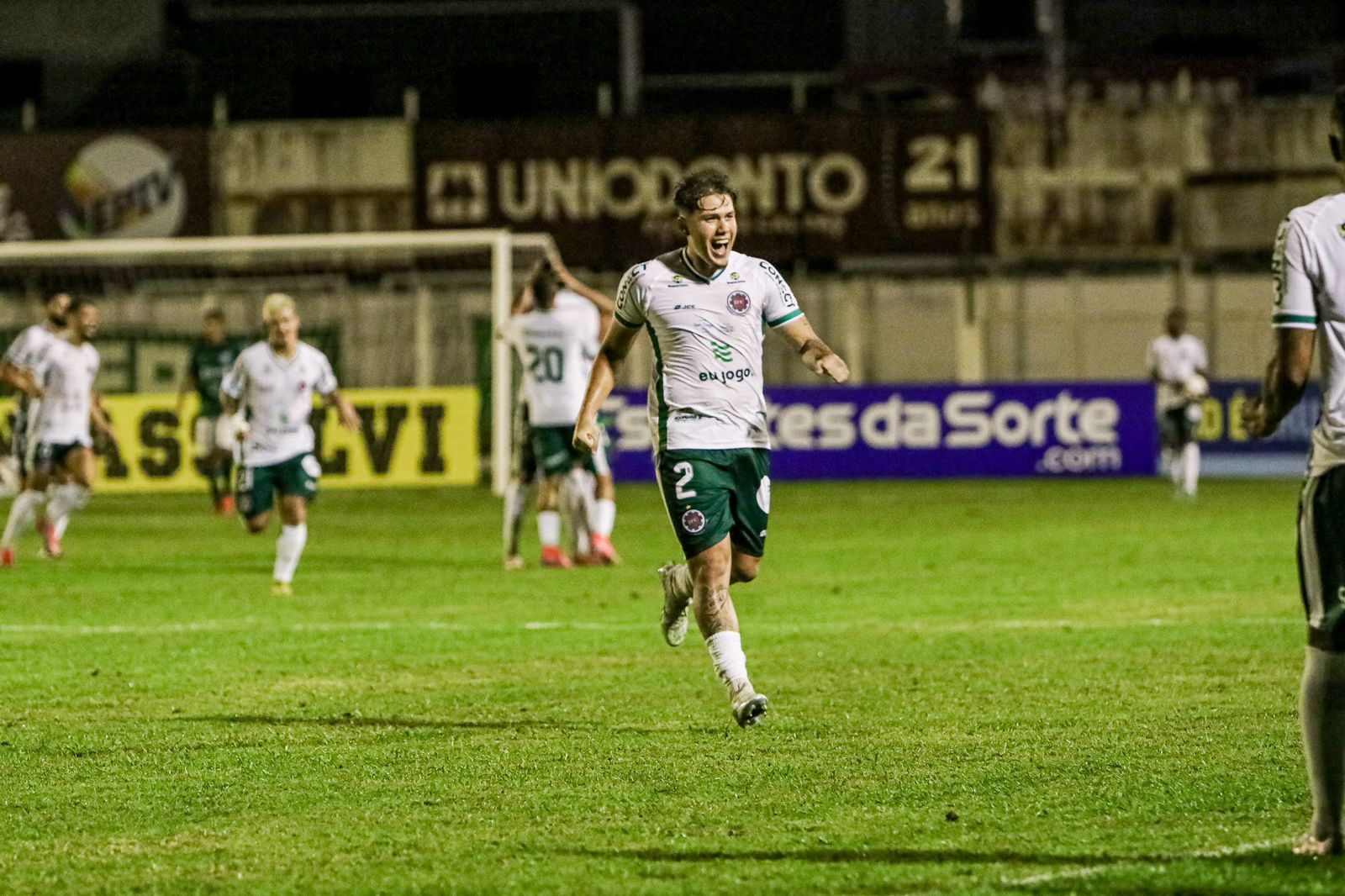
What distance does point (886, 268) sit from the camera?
37.9 meters

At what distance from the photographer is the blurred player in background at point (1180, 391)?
2591 cm

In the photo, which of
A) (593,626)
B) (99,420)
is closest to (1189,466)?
(99,420)

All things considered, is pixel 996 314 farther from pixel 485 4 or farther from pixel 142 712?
pixel 142 712

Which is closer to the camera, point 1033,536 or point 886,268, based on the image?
point 1033,536

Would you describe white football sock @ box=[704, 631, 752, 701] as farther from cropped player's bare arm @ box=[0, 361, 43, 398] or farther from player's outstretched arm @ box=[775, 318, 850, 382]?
cropped player's bare arm @ box=[0, 361, 43, 398]

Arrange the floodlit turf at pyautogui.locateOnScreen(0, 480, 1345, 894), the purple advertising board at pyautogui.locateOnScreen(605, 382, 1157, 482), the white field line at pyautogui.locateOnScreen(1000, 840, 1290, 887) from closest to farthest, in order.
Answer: the white field line at pyautogui.locateOnScreen(1000, 840, 1290, 887) < the floodlit turf at pyautogui.locateOnScreen(0, 480, 1345, 894) < the purple advertising board at pyautogui.locateOnScreen(605, 382, 1157, 482)

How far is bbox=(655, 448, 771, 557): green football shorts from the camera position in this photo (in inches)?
338

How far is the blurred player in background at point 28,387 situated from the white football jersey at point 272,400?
13.1 ft

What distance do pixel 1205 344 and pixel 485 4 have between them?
16.0 metres

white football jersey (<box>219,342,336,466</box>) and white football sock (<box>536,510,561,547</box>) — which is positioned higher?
white football jersey (<box>219,342,336,466</box>)

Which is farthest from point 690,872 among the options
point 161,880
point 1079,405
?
point 1079,405

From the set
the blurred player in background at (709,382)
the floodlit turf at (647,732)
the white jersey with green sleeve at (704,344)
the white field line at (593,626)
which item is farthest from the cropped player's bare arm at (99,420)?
the white jersey with green sleeve at (704,344)

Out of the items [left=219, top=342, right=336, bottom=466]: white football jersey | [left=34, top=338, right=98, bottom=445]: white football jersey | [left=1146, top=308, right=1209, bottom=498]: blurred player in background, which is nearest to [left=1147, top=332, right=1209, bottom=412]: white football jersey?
[left=1146, top=308, right=1209, bottom=498]: blurred player in background

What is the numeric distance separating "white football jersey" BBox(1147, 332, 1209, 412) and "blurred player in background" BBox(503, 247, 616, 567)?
10.9 meters
